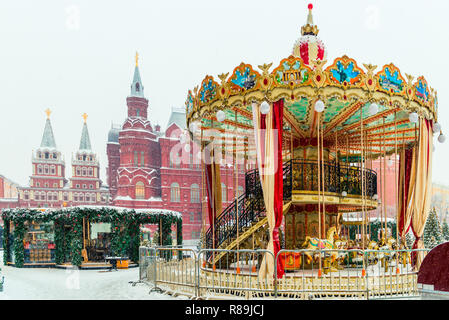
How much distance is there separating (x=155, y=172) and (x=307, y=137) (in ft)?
130

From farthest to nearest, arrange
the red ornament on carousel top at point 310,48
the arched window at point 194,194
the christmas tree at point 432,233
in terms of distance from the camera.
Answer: the arched window at point 194,194 < the christmas tree at point 432,233 < the red ornament on carousel top at point 310,48

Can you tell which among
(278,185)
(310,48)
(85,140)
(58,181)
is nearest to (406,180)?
(310,48)

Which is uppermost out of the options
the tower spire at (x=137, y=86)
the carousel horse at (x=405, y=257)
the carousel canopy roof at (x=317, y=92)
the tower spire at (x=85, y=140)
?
the tower spire at (x=137, y=86)

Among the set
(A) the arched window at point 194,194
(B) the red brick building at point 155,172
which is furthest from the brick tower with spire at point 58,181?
(A) the arched window at point 194,194

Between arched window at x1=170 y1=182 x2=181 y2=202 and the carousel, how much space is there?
3578cm

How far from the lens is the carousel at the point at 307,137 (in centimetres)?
938

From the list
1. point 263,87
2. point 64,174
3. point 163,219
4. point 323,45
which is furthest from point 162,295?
point 64,174

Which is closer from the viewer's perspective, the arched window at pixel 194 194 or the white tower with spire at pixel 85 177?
the arched window at pixel 194 194

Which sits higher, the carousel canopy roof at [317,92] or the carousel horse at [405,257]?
the carousel canopy roof at [317,92]

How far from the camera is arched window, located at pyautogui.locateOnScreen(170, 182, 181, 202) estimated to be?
166 feet

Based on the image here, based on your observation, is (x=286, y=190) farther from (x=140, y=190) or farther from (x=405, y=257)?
(x=140, y=190)

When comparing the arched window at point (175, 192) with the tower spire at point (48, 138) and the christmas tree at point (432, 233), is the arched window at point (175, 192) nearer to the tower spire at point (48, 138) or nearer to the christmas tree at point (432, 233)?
the tower spire at point (48, 138)

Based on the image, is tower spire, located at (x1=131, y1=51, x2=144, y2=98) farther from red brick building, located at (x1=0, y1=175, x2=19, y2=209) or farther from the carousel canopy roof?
the carousel canopy roof
